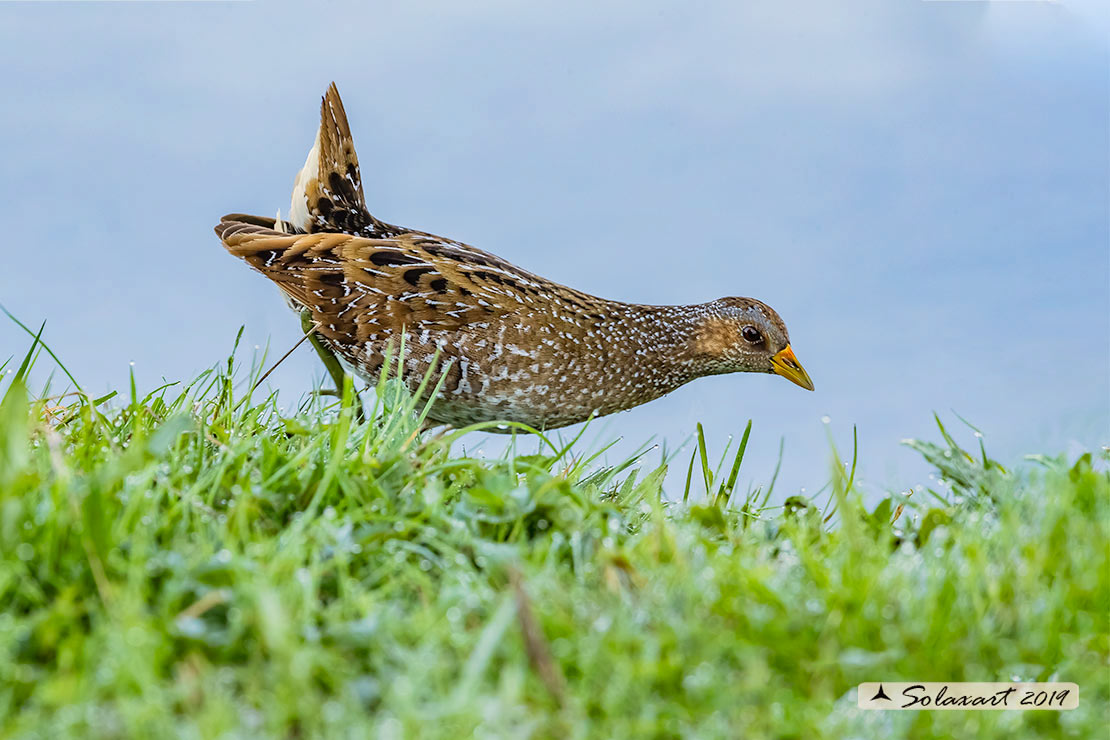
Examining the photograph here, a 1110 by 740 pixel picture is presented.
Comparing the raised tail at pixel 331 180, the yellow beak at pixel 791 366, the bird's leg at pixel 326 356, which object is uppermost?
the raised tail at pixel 331 180

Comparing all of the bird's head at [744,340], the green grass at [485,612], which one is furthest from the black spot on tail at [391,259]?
the green grass at [485,612]

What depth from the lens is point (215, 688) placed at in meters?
1.93

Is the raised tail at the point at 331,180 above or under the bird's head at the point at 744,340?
above

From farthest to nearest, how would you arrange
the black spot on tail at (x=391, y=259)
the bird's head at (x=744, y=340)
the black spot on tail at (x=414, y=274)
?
the bird's head at (x=744, y=340) → the black spot on tail at (x=391, y=259) → the black spot on tail at (x=414, y=274)

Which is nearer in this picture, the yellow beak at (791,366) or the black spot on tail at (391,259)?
the black spot on tail at (391,259)

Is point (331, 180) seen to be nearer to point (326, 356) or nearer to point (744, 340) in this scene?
point (326, 356)

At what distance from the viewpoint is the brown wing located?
17.4 feet

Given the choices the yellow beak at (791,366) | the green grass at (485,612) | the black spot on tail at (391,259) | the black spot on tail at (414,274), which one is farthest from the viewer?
the yellow beak at (791,366)

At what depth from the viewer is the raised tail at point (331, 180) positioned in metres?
6.16

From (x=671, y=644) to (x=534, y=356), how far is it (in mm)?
3326

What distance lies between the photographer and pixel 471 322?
5.28 metres

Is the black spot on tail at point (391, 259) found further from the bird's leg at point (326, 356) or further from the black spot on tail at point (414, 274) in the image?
the bird's leg at point (326, 356)

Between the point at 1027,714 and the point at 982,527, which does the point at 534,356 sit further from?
the point at 1027,714

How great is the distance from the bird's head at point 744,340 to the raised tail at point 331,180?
7.53 feet
